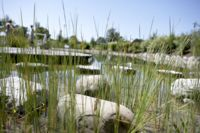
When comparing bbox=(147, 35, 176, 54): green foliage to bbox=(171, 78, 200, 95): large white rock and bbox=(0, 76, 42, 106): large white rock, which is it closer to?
bbox=(171, 78, 200, 95): large white rock

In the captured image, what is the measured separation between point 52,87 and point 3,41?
581 mm

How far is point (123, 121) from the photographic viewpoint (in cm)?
146

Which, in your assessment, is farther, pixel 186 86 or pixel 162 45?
pixel 186 86

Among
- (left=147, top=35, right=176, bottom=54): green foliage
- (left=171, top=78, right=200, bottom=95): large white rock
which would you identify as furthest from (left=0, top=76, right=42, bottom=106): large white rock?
(left=171, top=78, right=200, bottom=95): large white rock

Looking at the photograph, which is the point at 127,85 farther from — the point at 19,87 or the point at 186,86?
the point at 19,87

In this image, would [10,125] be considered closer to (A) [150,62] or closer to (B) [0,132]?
(B) [0,132]

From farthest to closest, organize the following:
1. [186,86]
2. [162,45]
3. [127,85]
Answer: [186,86] < [127,85] < [162,45]

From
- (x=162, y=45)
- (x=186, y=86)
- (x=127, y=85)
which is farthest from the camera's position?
(x=186, y=86)

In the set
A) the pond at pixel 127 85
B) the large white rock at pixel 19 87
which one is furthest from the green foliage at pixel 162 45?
the large white rock at pixel 19 87

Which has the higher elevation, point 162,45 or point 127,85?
point 162,45

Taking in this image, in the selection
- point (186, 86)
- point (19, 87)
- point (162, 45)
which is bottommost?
point (186, 86)

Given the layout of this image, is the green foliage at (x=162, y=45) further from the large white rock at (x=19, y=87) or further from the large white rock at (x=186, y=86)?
the large white rock at (x=19, y=87)

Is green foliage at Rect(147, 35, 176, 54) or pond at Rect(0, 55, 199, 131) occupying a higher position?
green foliage at Rect(147, 35, 176, 54)

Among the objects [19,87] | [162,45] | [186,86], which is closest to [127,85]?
[162,45]
